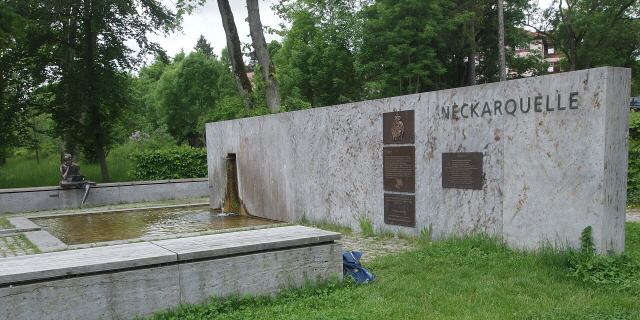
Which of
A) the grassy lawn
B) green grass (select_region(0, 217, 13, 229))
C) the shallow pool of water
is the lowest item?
the shallow pool of water

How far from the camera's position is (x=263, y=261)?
6.01 meters

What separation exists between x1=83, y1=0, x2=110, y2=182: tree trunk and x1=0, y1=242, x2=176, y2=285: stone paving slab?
1855 centimetres

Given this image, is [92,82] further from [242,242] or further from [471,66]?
[242,242]

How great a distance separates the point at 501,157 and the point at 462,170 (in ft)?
2.37

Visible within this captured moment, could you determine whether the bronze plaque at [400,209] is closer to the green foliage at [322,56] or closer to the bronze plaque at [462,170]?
the bronze plaque at [462,170]

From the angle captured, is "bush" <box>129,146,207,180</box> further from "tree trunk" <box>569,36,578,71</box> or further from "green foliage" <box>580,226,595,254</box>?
"tree trunk" <box>569,36,578,71</box>

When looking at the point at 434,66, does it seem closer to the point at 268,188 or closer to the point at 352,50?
the point at 352,50

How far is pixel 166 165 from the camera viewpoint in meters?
21.5

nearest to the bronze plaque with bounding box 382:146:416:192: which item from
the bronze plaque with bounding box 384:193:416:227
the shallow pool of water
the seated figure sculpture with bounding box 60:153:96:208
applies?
the bronze plaque with bounding box 384:193:416:227

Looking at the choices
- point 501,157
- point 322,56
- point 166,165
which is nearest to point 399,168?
point 501,157

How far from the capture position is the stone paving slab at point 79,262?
195 inches

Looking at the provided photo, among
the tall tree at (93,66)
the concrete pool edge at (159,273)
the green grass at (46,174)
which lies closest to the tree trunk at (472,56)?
the tall tree at (93,66)

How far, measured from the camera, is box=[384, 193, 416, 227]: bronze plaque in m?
9.38

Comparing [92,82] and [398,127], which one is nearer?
[398,127]
